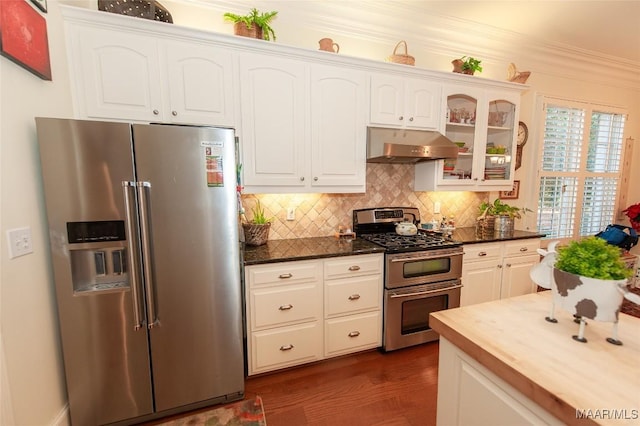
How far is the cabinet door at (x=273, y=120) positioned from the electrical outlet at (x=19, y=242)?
3.95 ft

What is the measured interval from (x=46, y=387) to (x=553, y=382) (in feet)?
7.35

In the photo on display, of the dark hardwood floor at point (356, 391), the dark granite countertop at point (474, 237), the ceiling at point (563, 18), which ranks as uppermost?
the ceiling at point (563, 18)

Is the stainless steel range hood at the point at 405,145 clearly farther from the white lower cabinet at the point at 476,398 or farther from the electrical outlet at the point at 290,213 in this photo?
the white lower cabinet at the point at 476,398

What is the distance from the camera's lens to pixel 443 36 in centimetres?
287

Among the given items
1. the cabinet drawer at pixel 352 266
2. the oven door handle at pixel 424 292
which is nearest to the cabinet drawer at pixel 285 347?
the cabinet drawer at pixel 352 266

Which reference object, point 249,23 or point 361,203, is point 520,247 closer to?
point 361,203

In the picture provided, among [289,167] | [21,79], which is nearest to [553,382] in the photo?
[289,167]

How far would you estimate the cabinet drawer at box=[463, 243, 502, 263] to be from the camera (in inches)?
101

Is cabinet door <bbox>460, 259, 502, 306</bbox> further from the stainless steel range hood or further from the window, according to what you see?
the window

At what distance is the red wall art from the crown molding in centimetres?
110

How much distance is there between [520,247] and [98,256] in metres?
3.46

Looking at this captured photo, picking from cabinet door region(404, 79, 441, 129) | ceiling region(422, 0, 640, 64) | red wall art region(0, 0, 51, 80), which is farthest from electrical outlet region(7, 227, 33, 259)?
ceiling region(422, 0, 640, 64)

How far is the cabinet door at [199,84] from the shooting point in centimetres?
192

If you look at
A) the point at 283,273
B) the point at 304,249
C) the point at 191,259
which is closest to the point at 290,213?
the point at 304,249
